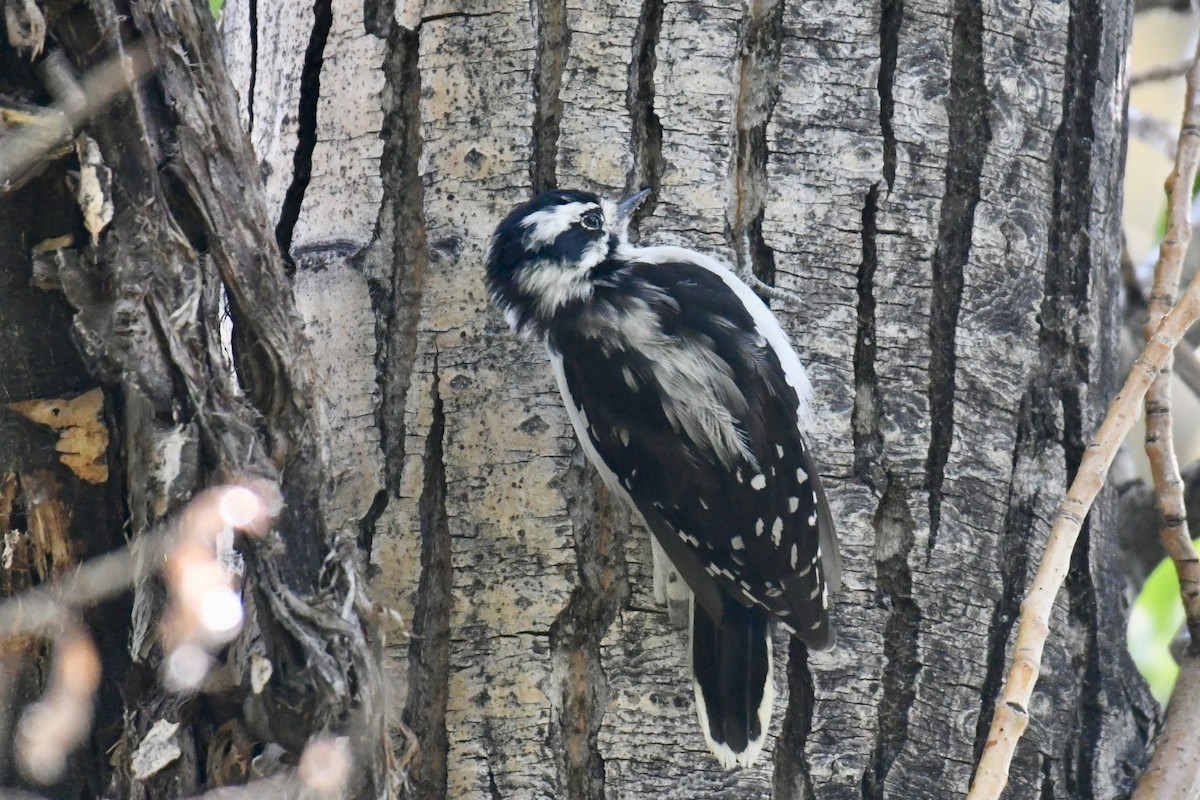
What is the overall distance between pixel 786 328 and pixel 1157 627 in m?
3.21

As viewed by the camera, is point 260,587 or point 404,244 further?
point 404,244

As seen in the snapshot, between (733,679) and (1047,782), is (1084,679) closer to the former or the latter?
(1047,782)

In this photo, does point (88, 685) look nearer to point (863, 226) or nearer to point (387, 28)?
point (387, 28)

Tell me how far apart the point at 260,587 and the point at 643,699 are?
855 millimetres

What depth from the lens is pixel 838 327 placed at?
8.34 ft

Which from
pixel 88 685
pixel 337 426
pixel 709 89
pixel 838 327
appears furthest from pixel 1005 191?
pixel 88 685

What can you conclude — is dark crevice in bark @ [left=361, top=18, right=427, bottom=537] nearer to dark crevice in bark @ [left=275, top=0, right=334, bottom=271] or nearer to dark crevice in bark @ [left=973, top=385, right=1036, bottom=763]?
dark crevice in bark @ [left=275, top=0, right=334, bottom=271]

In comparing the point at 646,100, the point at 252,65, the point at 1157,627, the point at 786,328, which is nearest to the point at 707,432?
the point at 786,328

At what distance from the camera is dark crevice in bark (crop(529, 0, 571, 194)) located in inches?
101

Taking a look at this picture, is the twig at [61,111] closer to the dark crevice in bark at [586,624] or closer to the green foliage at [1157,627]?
the dark crevice in bark at [586,624]

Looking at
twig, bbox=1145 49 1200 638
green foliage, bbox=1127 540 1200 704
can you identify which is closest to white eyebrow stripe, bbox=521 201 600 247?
twig, bbox=1145 49 1200 638

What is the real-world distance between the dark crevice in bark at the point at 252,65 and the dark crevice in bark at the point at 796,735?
1.67 metres

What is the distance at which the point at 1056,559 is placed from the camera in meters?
2.25

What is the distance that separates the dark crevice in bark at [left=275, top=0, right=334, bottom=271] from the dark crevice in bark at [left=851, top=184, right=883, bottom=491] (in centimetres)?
116
